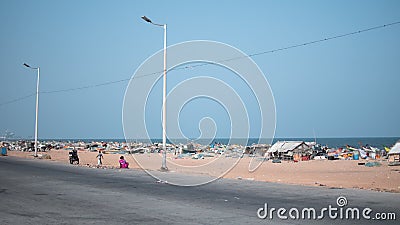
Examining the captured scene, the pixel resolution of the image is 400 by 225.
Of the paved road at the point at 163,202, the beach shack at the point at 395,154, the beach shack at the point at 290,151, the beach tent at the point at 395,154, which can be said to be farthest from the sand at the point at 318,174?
the beach shack at the point at 290,151

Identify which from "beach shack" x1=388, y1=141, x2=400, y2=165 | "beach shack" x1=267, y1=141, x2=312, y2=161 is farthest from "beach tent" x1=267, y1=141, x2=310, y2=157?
"beach shack" x1=388, y1=141, x2=400, y2=165

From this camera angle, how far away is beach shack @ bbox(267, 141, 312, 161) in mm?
49375

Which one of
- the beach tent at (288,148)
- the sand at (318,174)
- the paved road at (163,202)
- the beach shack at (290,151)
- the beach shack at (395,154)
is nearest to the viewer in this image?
the paved road at (163,202)

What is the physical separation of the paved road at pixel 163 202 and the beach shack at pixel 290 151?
32.1m

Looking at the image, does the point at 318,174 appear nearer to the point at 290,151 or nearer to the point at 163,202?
the point at 163,202

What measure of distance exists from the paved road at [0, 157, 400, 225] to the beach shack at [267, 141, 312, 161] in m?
32.1

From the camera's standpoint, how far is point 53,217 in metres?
10.2

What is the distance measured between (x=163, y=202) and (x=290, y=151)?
38231mm

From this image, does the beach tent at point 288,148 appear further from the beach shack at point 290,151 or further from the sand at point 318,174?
the sand at point 318,174

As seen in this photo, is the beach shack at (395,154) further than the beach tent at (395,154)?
No

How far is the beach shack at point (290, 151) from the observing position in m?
49.4

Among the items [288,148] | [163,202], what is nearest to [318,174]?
[163,202]

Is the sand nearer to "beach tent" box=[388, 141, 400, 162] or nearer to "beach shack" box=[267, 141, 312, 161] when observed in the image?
"beach tent" box=[388, 141, 400, 162]

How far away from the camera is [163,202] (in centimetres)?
1292
